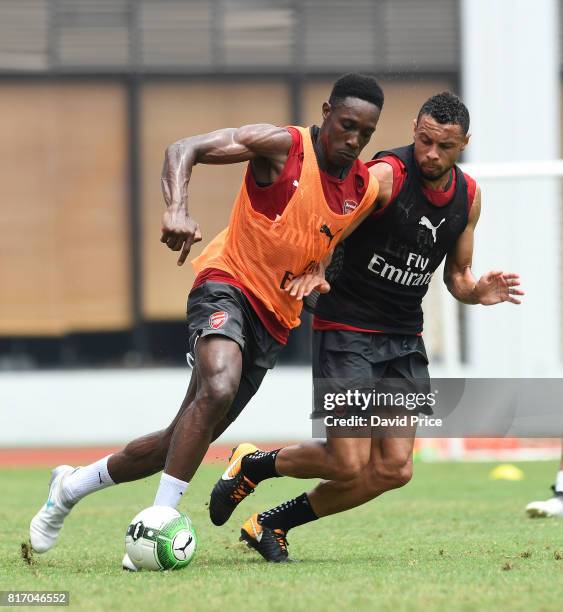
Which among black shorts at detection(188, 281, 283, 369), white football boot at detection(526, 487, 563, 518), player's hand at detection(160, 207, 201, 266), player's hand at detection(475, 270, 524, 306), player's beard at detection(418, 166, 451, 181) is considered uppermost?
player's beard at detection(418, 166, 451, 181)

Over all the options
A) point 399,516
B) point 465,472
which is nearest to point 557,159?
point 465,472

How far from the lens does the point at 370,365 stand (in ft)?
21.7

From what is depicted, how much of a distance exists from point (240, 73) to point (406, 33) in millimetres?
2334

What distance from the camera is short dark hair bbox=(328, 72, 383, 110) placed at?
6074 millimetres

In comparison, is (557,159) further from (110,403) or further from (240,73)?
(110,403)

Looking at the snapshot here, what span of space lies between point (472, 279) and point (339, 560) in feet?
5.50

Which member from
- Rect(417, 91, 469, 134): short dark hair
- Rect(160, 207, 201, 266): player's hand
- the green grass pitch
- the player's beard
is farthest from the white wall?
Rect(160, 207, 201, 266): player's hand

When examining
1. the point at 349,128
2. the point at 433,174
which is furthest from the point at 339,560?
the point at 349,128

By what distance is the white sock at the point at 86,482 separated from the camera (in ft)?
20.8

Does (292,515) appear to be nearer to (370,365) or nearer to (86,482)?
(370,365)

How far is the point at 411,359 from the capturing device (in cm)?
676

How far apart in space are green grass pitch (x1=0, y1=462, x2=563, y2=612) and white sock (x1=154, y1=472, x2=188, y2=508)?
1.07ft

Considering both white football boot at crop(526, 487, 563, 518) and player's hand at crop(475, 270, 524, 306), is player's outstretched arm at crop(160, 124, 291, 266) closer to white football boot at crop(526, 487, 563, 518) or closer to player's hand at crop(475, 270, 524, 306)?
player's hand at crop(475, 270, 524, 306)

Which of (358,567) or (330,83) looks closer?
(358,567)
